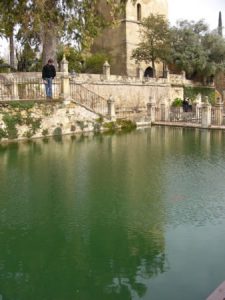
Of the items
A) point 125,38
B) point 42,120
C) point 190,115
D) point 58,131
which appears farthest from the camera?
point 125,38

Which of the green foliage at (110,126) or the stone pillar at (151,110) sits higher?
the stone pillar at (151,110)

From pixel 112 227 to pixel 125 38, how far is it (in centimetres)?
3520

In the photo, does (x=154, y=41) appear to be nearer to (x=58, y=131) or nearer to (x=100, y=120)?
(x=100, y=120)

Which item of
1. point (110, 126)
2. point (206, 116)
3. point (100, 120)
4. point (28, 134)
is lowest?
point (28, 134)

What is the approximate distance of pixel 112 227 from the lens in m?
6.21

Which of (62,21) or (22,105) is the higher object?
(62,21)

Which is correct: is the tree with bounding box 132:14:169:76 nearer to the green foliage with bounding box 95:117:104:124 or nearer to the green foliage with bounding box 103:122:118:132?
the green foliage with bounding box 103:122:118:132

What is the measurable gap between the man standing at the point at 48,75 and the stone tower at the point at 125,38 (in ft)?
73.6

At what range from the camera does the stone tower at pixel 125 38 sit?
1523 inches

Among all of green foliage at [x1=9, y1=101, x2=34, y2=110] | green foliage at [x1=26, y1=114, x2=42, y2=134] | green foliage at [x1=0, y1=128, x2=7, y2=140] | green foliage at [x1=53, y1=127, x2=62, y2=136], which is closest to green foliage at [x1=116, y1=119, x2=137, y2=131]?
green foliage at [x1=53, y1=127, x2=62, y2=136]

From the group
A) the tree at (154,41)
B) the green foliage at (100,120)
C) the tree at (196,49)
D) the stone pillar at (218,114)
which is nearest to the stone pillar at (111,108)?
the green foliage at (100,120)

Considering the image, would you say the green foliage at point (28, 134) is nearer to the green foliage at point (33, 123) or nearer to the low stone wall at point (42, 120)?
the low stone wall at point (42, 120)

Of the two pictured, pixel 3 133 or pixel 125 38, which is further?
pixel 125 38

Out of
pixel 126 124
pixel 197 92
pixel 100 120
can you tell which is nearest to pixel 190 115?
pixel 126 124
